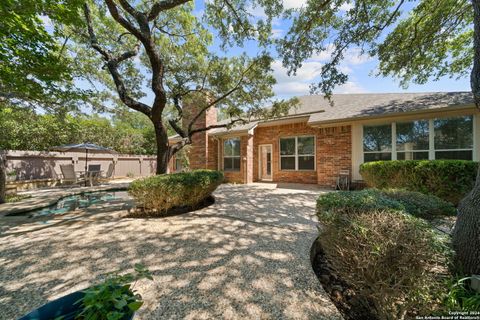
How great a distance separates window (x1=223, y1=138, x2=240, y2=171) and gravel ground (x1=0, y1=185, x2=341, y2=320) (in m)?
8.20

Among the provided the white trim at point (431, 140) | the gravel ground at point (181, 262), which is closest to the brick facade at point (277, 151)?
the white trim at point (431, 140)

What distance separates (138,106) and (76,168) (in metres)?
11.0

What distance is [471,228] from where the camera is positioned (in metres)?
2.35

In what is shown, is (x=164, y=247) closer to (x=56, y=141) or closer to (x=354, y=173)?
(x=354, y=173)

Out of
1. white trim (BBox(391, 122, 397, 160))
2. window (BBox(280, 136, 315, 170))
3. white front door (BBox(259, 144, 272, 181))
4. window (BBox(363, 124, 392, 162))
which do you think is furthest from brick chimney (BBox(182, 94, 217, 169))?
white trim (BBox(391, 122, 397, 160))

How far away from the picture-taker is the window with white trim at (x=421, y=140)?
24.9 feet

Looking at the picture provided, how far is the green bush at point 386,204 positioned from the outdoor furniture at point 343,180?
6367 mm

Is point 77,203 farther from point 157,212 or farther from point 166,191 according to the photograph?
point 166,191

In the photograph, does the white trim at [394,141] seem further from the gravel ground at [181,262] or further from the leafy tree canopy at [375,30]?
the gravel ground at [181,262]

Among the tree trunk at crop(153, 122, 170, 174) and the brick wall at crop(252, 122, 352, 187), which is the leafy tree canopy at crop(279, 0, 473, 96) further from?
the tree trunk at crop(153, 122, 170, 174)

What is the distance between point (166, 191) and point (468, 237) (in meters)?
5.53

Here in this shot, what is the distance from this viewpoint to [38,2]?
503cm

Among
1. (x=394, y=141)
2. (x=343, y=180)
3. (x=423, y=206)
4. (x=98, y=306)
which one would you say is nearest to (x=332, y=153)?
(x=343, y=180)

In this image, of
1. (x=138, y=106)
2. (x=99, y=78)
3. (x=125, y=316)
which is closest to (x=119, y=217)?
(x=138, y=106)
